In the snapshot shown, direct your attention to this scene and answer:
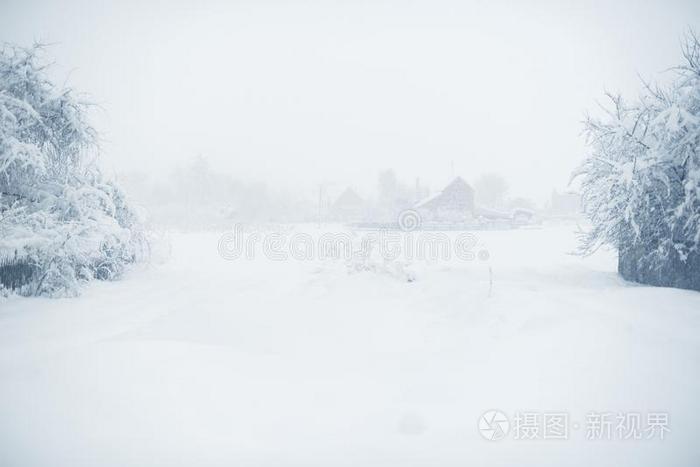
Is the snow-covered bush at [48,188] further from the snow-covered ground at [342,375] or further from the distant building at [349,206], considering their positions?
the distant building at [349,206]

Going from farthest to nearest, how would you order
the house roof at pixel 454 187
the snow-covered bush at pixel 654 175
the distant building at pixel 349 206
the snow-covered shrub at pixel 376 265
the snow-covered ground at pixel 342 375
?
the distant building at pixel 349 206 → the house roof at pixel 454 187 → the snow-covered shrub at pixel 376 265 → the snow-covered bush at pixel 654 175 → the snow-covered ground at pixel 342 375

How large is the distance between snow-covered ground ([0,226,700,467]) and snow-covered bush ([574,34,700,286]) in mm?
1754

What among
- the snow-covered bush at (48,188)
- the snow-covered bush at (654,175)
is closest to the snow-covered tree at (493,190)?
the snow-covered bush at (654,175)

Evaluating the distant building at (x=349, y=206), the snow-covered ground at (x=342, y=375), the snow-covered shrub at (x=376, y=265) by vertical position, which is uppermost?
the distant building at (x=349, y=206)

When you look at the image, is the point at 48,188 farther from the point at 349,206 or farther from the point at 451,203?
the point at 349,206

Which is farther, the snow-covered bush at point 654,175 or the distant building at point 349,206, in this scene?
the distant building at point 349,206

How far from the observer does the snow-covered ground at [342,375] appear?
3.52 meters

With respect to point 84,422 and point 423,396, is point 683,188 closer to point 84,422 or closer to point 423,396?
point 423,396

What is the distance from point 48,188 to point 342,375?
9875mm

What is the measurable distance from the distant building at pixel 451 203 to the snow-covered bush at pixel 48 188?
40.0m

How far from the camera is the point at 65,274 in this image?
8.50m

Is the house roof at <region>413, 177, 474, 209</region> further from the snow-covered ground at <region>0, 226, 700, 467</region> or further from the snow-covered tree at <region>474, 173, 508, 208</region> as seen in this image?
the snow-covered ground at <region>0, 226, 700, 467</region>

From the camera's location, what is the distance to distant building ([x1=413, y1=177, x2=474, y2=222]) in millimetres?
46344

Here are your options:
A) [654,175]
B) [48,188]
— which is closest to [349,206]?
[48,188]
